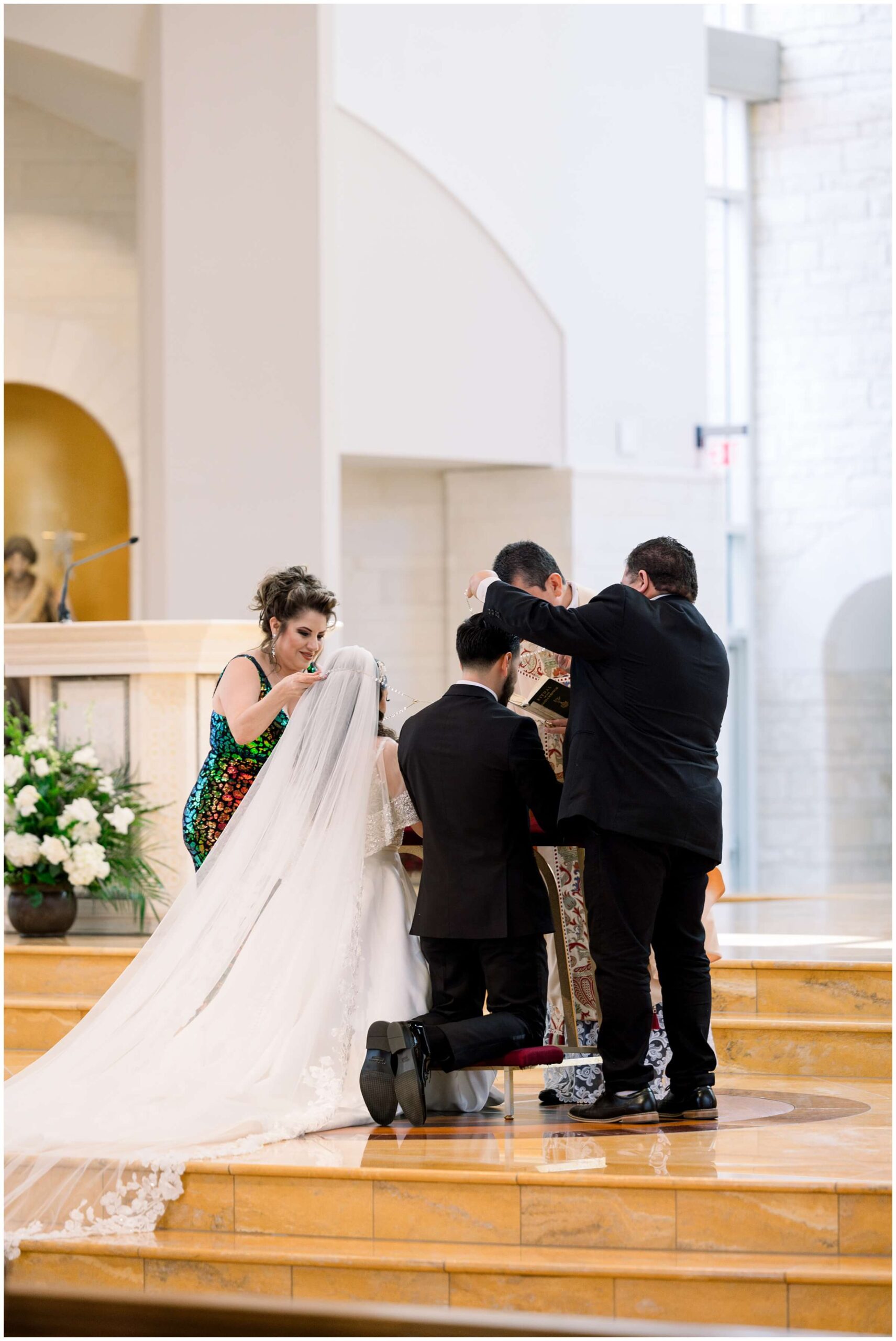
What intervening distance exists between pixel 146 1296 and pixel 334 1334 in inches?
18.3

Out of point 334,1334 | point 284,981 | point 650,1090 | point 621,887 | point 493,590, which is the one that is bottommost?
point 334,1334

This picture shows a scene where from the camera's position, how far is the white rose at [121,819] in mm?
6273

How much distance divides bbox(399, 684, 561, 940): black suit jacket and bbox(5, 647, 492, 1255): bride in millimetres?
263

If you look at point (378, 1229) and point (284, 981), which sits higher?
point (284, 981)

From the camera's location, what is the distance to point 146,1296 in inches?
142

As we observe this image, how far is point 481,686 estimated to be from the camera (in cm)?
427

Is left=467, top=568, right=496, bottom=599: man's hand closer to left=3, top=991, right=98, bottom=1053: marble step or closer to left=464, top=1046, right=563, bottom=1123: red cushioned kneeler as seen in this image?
left=464, top=1046, right=563, bottom=1123: red cushioned kneeler

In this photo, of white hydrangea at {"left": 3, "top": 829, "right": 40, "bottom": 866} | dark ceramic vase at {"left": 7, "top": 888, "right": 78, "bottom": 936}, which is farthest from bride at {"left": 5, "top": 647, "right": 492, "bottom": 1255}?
dark ceramic vase at {"left": 7, "top": 888, "right": 78, "bottom": 936}

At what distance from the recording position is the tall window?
12.3m

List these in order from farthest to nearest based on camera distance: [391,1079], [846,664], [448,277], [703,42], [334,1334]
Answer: [846,664], [703,42], [448,277], [391,1079], [334,1334]

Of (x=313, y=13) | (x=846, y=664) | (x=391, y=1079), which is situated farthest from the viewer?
(x=846, y=664)

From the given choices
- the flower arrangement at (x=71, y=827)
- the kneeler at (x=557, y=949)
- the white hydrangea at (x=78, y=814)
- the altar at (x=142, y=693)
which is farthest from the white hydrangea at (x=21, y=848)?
the kneeler at (x=557, y=949)

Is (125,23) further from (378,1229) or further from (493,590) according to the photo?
(378,1229)

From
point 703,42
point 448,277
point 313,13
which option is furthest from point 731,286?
point 313,13
